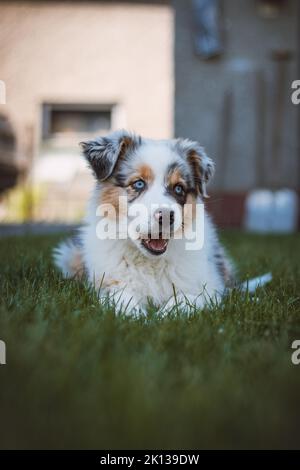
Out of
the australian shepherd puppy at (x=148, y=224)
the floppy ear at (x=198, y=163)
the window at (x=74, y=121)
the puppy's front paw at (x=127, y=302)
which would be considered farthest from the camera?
the window at (x=74, y=121)

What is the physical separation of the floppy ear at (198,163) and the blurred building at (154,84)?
5.99m

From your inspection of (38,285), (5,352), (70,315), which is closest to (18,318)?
(70,315)

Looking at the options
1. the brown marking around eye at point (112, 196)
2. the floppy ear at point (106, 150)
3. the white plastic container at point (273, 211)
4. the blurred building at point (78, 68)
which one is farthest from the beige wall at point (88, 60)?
the brown marking around eye at point (112, 196)

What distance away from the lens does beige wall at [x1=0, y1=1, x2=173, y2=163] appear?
10695 millimetres

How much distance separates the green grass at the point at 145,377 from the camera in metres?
1.20

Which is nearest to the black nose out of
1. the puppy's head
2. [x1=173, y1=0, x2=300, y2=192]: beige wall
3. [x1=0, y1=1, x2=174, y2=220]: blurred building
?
the puppy's head

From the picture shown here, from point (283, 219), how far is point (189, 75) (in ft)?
10.2

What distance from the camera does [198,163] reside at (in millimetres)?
2914

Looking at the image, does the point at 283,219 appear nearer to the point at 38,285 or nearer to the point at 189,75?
the point at 189,75

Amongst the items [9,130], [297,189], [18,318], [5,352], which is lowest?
[5,352]

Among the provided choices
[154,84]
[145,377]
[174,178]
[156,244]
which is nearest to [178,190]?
[174,178]

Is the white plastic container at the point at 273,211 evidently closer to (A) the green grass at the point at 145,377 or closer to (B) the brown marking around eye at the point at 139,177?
(B) the brown marking around eye at the point at 139,177

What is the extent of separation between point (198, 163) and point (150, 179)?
423 millimetres

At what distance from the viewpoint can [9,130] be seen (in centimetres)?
1069
